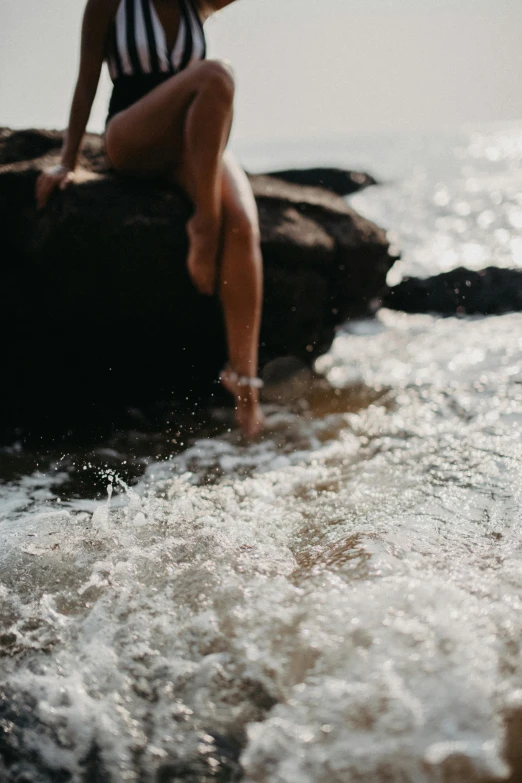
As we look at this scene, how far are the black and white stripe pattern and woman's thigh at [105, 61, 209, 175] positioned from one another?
0.17 meters

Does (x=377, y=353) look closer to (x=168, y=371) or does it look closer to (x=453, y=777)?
(x=168, y=371)

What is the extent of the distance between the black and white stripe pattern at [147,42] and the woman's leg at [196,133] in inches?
7.4

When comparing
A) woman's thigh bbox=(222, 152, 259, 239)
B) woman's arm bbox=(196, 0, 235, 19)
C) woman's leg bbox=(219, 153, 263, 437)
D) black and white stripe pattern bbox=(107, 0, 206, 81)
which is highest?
woman's arm bbox=(196, 0, 235, 19)

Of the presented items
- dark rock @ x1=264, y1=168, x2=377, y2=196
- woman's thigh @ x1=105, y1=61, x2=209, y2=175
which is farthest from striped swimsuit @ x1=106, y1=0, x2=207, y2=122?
dark rock @ x1=264, y1=168, x2=377, y2=196

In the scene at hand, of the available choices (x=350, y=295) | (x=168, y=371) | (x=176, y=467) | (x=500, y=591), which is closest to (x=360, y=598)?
(x=500, y=591)

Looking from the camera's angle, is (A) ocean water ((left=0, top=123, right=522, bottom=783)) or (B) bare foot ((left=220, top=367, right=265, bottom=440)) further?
(B) bare foot ((left=220, top=367, right=265, bottom=440))

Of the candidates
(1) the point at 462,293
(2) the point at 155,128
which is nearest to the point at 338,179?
(1) the point at 462,293

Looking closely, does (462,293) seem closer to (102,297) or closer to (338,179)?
(102,297)

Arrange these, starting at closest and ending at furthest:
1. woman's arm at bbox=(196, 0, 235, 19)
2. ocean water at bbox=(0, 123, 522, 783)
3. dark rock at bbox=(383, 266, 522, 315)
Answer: ocean water at bbox=(0, 123, 522, 783)
woman's arm at bbox=(196, 0, 235, 19)
dark rock at bbox=(383, 266, 522, 315)

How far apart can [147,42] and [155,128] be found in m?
0.35

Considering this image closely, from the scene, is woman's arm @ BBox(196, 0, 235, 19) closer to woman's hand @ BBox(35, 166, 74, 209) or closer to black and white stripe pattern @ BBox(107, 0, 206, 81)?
black and white stripe pattern @ BBox(107, 0, 206, 81)

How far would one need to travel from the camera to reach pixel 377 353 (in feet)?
12.8

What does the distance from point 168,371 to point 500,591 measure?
197 cm

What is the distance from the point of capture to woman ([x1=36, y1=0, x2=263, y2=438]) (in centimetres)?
218
